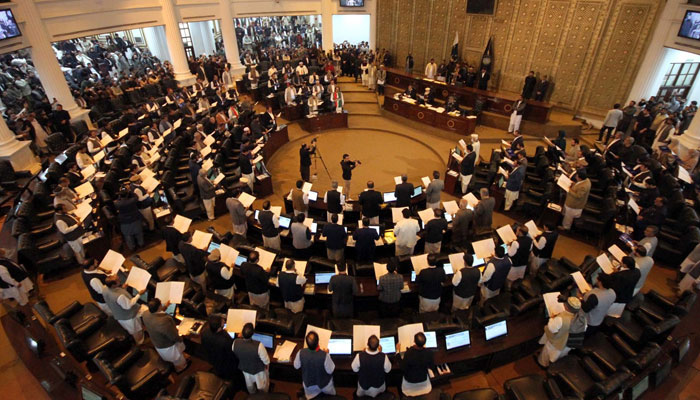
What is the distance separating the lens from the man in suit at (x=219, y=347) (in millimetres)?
5184

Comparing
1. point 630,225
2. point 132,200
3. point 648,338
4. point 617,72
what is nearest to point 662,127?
point 617,72

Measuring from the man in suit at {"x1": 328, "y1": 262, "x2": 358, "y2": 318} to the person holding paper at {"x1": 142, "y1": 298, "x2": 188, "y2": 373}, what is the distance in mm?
2499

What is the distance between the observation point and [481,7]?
17.1 meters

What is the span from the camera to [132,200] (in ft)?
27.9

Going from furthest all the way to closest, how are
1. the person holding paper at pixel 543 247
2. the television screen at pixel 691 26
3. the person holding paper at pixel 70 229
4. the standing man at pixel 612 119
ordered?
the standing man at pixel 612 119 < the television screen at pixel 691 26 < the person holding paper at pixel 70 229 < the person holding paper at pixel 543 247

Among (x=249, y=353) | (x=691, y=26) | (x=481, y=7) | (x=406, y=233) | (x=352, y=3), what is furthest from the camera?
(x=352, y=3)

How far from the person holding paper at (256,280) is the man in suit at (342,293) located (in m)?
1.21

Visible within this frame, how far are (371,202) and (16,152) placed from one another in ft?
36.0

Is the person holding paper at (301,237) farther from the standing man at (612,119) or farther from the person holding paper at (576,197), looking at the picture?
the standing man at (612,119)

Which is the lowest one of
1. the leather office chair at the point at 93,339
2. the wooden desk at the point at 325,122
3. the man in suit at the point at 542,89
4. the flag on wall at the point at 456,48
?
the wooden desk at the point at 325,122

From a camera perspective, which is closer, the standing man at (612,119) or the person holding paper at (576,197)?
the person holding paper at (576,197)

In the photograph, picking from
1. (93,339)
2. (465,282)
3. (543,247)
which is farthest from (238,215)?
(543,247)

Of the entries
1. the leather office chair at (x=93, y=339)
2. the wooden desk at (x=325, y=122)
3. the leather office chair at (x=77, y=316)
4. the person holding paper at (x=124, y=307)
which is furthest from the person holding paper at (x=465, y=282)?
the wooden desk at (x=325, y=122)

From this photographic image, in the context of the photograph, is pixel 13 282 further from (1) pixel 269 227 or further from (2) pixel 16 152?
(2) pixel 16 152
